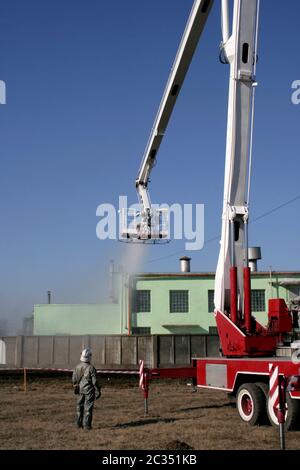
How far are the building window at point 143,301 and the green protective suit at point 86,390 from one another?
31768 mm

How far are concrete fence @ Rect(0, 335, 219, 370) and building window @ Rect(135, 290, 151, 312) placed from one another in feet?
40.7

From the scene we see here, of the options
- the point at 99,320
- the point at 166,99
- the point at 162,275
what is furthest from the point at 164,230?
the point at 99,320

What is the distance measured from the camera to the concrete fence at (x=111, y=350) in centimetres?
2828

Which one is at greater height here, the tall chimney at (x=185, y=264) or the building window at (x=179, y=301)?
the tall chimney at (x=185, y=264)

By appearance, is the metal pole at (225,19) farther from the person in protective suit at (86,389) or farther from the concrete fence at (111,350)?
the concrete fence at (111,350)

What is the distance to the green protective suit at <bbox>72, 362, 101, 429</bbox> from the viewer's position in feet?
38.1

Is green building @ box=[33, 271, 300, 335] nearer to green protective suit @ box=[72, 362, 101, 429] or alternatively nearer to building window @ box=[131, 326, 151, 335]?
building window @ box=[131, 326, 151, 335]

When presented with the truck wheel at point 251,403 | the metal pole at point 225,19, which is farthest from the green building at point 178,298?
the truck wheel at point 251,403

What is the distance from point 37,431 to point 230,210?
23.1 feet

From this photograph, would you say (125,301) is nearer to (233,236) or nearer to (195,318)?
(195,318)

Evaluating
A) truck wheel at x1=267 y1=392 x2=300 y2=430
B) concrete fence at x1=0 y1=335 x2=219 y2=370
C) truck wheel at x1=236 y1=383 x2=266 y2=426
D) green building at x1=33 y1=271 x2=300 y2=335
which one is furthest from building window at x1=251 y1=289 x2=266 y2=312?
truck wheel at x1=267 y1=392 x2=300 y2=430

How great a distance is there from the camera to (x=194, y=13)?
61.6ft

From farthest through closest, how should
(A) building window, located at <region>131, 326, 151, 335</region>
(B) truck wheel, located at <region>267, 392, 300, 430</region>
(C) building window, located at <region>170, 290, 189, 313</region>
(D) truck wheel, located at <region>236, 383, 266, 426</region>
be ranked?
1. (A) building window, located at <region>131, 326, 151, 335</region>
2. (C) building window, located at <region>170, 290, 189, 313</region>
3. (D) truck wheel, located at <region>236, 383, 266, 426</region>
4. (B) truck wheel, located at <region>267, 392, 300, 430</region>

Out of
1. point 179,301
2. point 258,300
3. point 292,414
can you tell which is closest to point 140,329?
point 179,301
